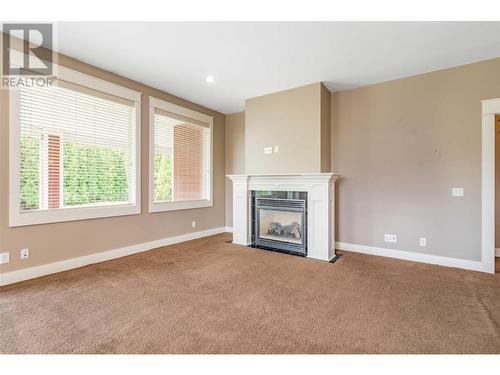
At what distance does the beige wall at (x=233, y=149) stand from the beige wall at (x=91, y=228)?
0.60 metres

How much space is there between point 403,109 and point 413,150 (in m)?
0.64

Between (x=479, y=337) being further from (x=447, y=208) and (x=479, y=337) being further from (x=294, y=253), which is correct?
(x=294, y=253)

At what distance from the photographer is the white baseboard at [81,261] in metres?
2.72

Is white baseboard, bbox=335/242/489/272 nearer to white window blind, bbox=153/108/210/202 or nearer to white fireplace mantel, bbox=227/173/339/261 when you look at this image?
white fireplace mantel, bbox=227/173/339/261

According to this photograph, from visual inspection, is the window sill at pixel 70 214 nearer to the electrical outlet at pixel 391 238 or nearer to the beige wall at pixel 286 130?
the beige wall at pixel 286 130

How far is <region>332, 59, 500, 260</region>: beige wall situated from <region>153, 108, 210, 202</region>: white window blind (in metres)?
2.70

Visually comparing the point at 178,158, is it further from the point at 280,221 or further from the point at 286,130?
the point at 280,221

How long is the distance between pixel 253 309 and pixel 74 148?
120 inches

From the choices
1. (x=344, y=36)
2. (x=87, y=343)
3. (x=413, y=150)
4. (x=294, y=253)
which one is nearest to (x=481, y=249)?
(x=413, y=150)

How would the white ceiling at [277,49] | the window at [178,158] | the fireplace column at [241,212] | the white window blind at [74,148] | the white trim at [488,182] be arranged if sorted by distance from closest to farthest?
1. the white ceiling at [277,49]
2. the white window blind at [74,148]
3. the white trim at [488,182]
4. the window at [178,158]
5. the fireplace column at [241,212]

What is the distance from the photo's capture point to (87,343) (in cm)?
169

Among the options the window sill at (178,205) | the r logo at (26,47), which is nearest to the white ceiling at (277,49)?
the r logo at (26,47)

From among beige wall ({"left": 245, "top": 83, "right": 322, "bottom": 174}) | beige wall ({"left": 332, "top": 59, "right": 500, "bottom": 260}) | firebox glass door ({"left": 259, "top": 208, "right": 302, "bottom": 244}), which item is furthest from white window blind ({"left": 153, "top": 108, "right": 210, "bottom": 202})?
beige wall ({"left": 332, "top": 59, "right": 500, "bottom": 260})

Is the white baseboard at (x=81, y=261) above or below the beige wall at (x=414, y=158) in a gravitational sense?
below
